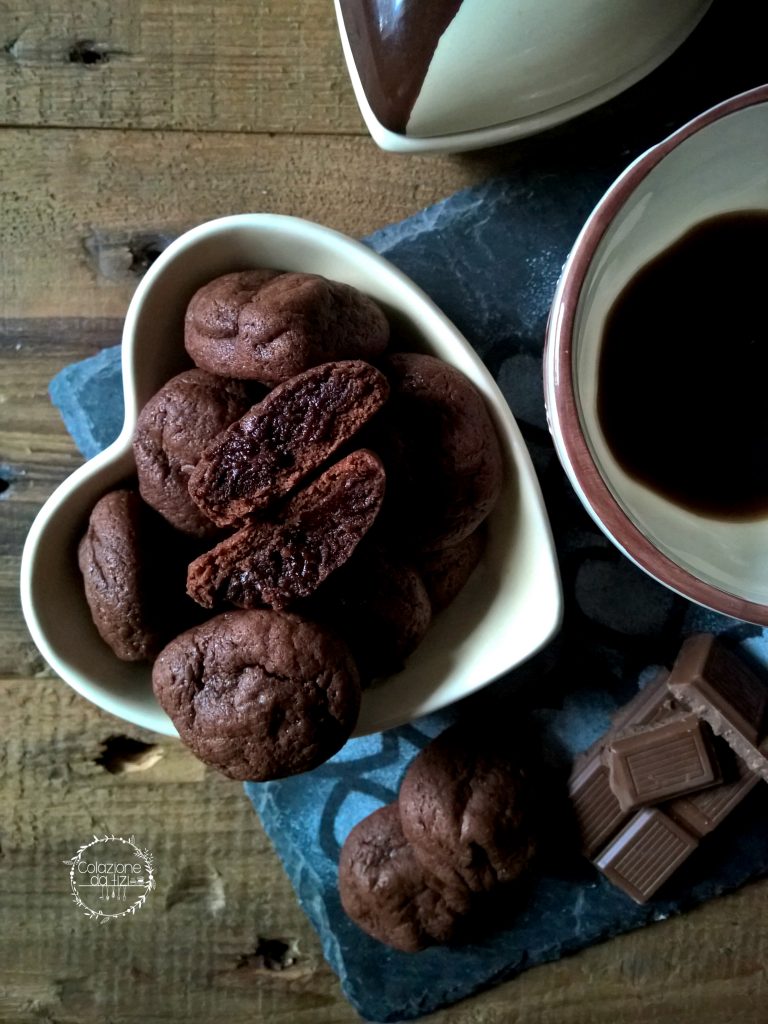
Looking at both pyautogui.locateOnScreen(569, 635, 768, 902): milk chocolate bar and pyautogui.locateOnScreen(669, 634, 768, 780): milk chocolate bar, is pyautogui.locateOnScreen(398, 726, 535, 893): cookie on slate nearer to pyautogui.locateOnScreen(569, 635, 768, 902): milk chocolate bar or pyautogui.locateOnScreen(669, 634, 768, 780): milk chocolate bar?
pyautogui.locateOnScreen(569, 635, 768, 902): milk chocolate bar

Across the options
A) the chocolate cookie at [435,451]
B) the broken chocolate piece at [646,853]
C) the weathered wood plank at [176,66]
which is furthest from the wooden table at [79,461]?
the chocolate cookie at [435,451]

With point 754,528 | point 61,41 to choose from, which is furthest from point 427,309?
point 61,41

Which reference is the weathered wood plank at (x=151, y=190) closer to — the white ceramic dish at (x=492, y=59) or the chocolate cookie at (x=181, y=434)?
the white ceramic dish at (x=492, y=59)

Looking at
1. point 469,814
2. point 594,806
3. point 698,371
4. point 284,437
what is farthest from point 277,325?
point 594,806

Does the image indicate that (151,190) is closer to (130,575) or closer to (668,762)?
(130,575)

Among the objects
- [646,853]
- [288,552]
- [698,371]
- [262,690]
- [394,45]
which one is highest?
[394,45]

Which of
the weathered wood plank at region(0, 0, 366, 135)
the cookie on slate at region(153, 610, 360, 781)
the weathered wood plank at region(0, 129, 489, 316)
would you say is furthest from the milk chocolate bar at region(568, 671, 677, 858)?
the weathered wood plank at region(0, 0, 366, 135)
